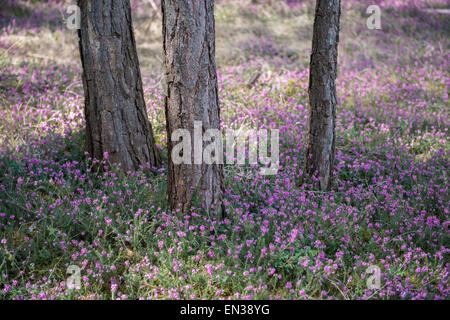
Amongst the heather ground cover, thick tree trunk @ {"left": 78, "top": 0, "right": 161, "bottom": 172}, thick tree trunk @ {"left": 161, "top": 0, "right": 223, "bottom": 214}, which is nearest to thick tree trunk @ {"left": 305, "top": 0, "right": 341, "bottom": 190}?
the heather ground cover

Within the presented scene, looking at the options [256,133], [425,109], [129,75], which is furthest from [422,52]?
[129,75]

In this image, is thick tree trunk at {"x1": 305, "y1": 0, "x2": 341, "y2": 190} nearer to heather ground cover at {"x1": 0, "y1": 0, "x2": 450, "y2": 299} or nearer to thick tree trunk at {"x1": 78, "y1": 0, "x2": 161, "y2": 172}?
heather ground cover at {"x1": 0, "y1": 0, "x2": 450, "y2": 299}

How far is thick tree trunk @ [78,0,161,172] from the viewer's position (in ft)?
15.1

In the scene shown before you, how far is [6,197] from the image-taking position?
4469 millimetres

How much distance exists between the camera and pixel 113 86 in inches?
185

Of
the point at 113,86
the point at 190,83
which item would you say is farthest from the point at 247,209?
the point at 113,86

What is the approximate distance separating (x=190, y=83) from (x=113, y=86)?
1274 mm

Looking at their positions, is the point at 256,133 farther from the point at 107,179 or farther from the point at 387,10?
the point at 387,10

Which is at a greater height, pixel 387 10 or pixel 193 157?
pixel 387 10

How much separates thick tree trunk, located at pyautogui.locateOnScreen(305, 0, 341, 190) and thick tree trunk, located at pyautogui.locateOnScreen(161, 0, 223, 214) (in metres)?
1.25

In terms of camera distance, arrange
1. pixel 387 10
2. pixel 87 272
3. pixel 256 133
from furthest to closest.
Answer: pixel 387 10 < pixel 256 133 < pixel 87 272

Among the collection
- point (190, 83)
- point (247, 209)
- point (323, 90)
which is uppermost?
point (190, 83)

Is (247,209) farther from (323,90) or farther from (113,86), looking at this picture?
(113,86)

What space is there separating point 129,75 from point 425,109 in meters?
5.14
